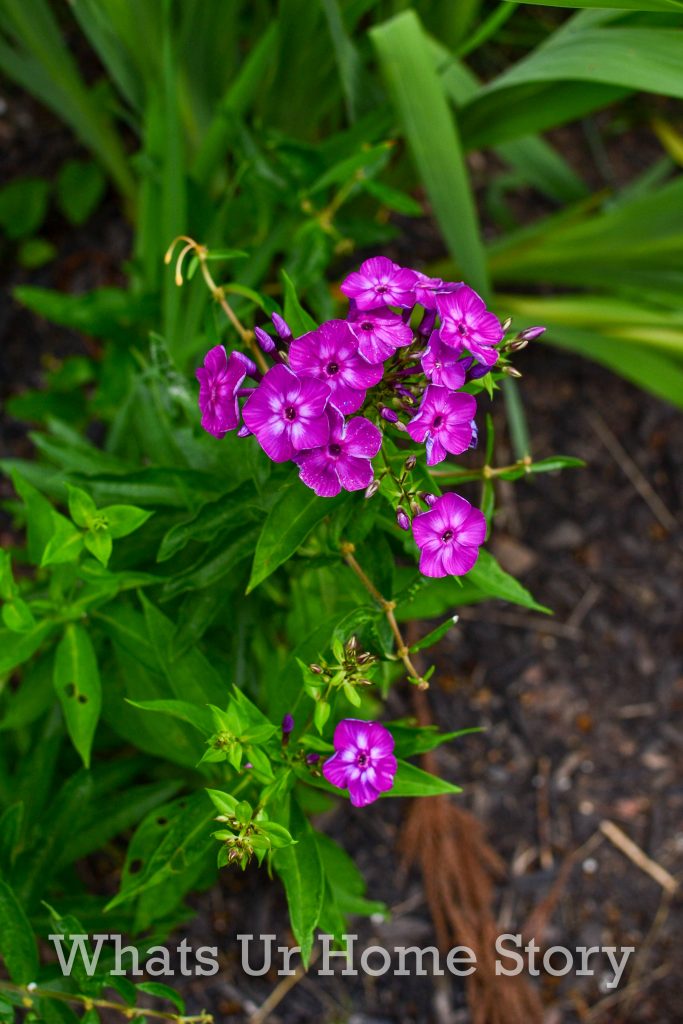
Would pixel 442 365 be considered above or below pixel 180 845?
above

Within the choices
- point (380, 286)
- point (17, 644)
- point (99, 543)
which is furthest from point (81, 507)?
point (380, 286)

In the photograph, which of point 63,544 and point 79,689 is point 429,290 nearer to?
point 63,544

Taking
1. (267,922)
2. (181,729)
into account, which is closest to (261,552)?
(181,729)

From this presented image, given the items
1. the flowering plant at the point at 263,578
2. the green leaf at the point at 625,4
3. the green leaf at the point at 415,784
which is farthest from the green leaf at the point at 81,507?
the green leaf at the point at 625,4

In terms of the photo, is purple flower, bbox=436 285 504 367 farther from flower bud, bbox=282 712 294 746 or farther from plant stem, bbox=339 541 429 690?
flower bud, bbox=282 712 294 746

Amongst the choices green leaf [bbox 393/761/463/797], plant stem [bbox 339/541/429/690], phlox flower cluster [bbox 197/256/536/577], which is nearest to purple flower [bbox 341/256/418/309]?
phlox flower cluster [bbox 197/256/536/577]

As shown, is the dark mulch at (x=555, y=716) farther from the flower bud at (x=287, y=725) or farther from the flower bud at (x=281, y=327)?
the flower bud at (x=281, y=327)

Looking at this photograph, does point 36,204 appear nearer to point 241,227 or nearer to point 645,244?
point 241,227
